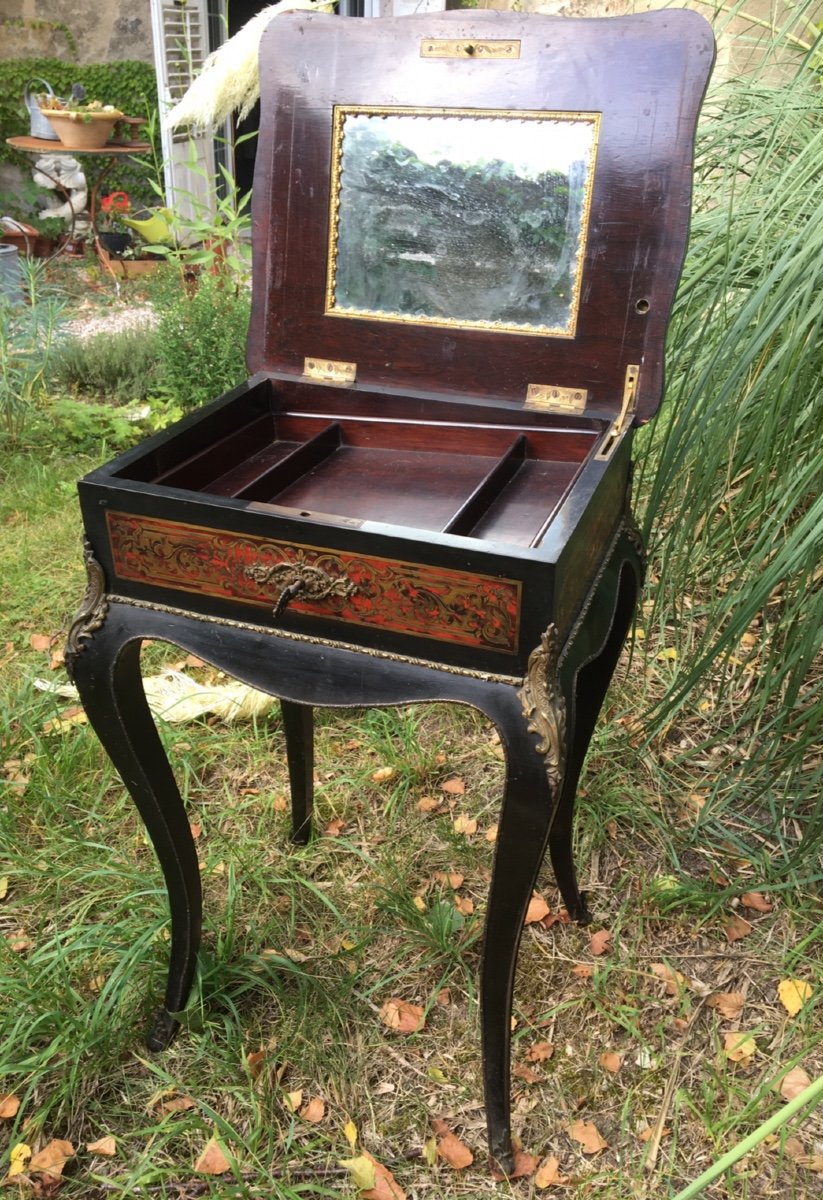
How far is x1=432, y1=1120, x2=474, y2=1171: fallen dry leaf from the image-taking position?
1.72 meters

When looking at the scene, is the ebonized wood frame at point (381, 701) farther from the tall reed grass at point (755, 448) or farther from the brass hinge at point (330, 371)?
the brass hinge at point (330, 371)

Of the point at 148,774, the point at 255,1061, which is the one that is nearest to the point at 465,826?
the point at 255,1061

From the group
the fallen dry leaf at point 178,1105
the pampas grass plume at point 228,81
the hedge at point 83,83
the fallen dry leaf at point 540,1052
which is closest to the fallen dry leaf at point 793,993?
the fallen dry leaf at point 540,1052

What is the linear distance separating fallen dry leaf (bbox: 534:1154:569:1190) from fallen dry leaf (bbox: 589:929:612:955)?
481 mm

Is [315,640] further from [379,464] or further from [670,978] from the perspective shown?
[670,978]

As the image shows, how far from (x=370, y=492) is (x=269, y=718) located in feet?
4.22

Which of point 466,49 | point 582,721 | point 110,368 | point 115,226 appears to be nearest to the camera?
point 466,49

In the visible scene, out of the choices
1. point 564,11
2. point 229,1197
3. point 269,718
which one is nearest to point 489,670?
point 229,1197

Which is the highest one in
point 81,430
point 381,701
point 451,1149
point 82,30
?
point 82,30

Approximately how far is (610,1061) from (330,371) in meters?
1.36

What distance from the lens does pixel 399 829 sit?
7.95 feet

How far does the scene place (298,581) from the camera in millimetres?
1350

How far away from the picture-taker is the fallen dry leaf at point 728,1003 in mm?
2008

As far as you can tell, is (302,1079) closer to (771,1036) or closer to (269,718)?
(771,1036)
